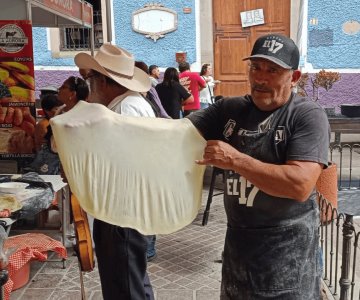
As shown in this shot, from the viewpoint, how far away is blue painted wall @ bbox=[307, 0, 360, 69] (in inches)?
476

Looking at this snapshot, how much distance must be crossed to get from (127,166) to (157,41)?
11009mm

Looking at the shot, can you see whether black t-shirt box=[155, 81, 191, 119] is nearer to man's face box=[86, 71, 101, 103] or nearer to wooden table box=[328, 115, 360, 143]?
wooden table box=[328, 115, 360, 143]

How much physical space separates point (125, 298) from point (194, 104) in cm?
695

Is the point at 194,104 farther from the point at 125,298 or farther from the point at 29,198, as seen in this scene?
the point at 125,298

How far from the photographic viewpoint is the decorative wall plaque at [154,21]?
12320 millimetres

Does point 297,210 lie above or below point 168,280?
above

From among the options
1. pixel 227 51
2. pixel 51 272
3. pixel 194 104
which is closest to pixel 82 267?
pixel 51 272

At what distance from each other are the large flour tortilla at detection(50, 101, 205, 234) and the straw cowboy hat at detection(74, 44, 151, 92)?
83 centimetres

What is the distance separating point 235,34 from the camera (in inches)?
497

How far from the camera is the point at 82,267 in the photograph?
9.21ft

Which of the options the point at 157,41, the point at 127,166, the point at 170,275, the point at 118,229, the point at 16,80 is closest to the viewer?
the point at 127,166

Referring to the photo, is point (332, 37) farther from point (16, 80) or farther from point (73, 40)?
point (16, 80)

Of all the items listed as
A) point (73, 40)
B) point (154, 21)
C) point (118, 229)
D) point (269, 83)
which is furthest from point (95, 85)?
point (73, 40)

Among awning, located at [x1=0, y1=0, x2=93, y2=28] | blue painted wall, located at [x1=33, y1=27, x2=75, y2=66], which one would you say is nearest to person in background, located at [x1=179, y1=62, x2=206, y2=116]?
awning, located at [x1=0, y1=0, x2=93, y2=28]
